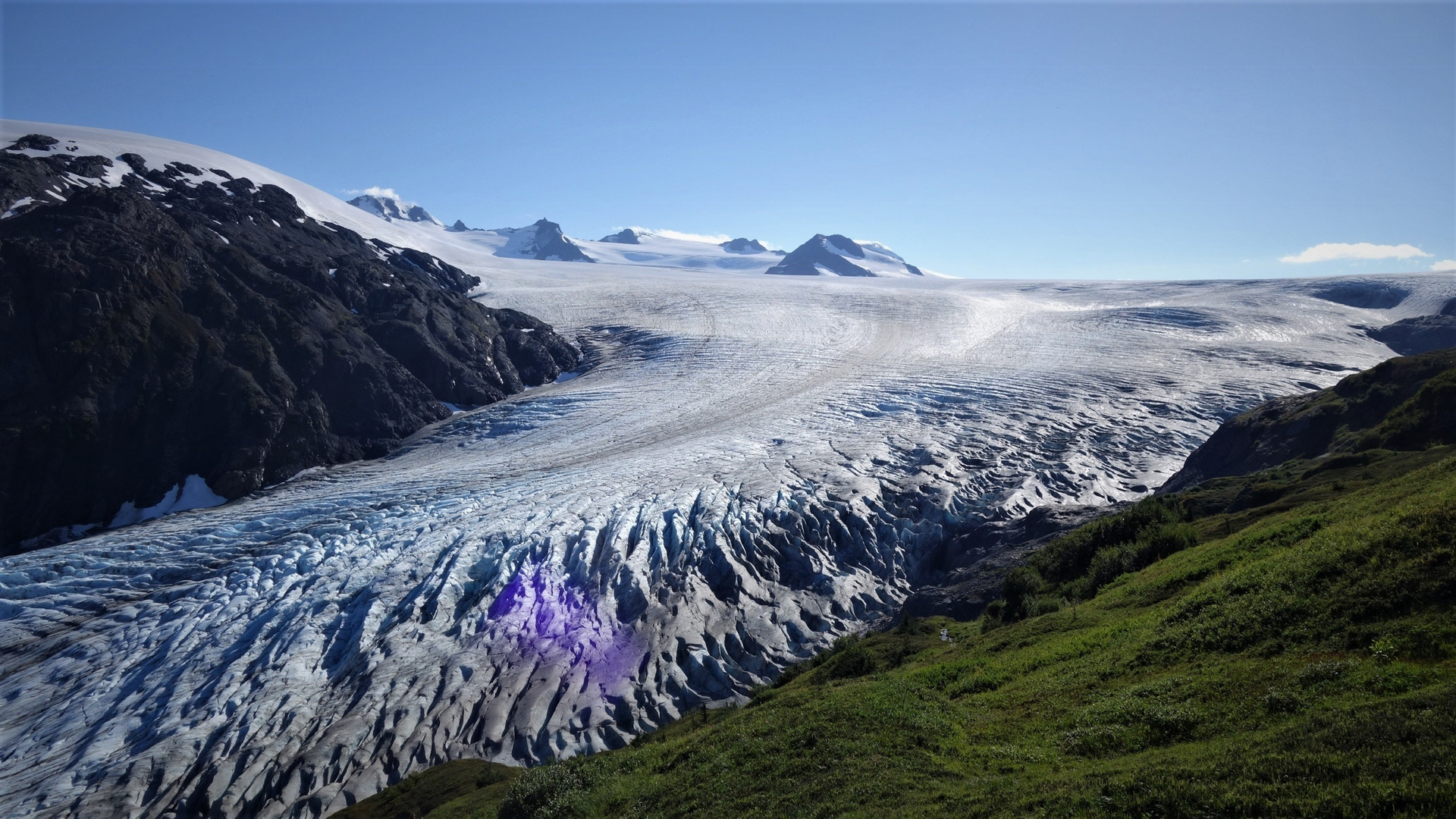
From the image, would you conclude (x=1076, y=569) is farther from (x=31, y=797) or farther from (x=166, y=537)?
(x=166, y=537)

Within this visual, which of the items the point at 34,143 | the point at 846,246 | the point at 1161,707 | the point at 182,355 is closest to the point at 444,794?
the point at 1161,707

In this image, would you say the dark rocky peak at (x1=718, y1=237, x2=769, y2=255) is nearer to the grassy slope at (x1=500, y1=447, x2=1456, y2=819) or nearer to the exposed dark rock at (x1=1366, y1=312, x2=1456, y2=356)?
the exposed dark rock at (x1=1366, y1=312, x2=1456, y2=356)

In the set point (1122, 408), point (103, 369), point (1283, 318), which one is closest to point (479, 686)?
point (103, 369)

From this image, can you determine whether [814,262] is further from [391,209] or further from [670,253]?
[391,209]

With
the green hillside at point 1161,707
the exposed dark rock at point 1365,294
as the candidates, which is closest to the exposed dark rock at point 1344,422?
the green hillside at point 1161,707

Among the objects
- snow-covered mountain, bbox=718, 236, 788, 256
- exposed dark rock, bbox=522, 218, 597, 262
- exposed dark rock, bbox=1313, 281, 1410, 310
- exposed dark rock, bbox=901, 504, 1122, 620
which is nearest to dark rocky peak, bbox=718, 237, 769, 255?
snow-covered mountain, bbox=718, 236, 788, 256

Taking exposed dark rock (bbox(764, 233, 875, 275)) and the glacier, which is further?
exposed dark rock (bbox(764, 233, 875, 275))

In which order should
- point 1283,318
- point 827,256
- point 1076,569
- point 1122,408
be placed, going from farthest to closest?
point 827,256, point 1283,318, point 1122,408, point 1076,569
